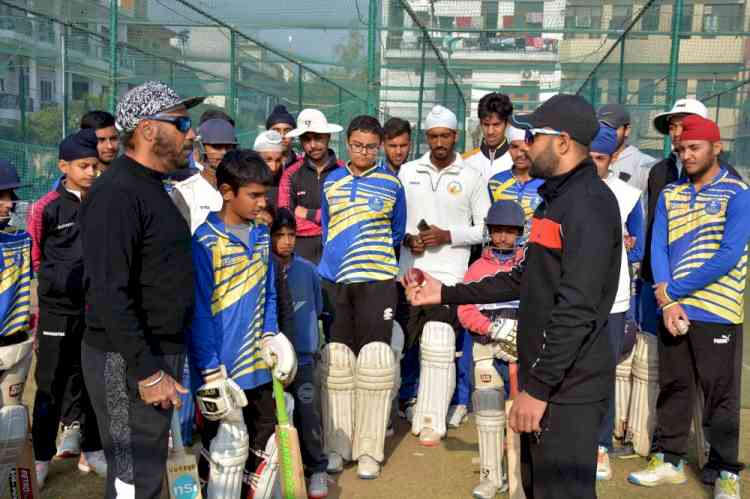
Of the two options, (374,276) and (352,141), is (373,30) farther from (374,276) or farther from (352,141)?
(374,276)

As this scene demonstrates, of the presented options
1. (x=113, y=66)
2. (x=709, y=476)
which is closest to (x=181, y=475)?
(x=709, y=476)

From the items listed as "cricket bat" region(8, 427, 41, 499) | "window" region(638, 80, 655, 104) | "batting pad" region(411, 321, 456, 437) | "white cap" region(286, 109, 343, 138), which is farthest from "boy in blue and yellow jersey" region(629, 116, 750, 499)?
"window" region(638, 80, 655, 104)

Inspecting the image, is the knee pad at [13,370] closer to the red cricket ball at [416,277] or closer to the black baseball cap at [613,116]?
the red cricket ball at [416,277]

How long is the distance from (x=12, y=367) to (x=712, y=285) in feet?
11.6

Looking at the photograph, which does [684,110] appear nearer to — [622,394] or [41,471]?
A: [622,394]

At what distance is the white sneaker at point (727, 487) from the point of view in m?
4.11

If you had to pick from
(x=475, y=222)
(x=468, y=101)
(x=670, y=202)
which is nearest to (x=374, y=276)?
(x=475, y=222)

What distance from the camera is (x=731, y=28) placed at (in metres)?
12.5

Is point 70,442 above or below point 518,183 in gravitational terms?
below

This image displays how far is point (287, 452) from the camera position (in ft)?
11.3

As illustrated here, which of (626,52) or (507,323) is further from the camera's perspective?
(626,52)

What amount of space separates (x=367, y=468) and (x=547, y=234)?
7.18ft

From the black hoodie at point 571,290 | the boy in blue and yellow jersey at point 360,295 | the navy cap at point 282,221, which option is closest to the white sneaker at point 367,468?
the boy in blue and yellow jersey at point 360,295

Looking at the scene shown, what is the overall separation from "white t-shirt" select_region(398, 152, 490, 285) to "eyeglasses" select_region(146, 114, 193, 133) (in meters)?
2.42
